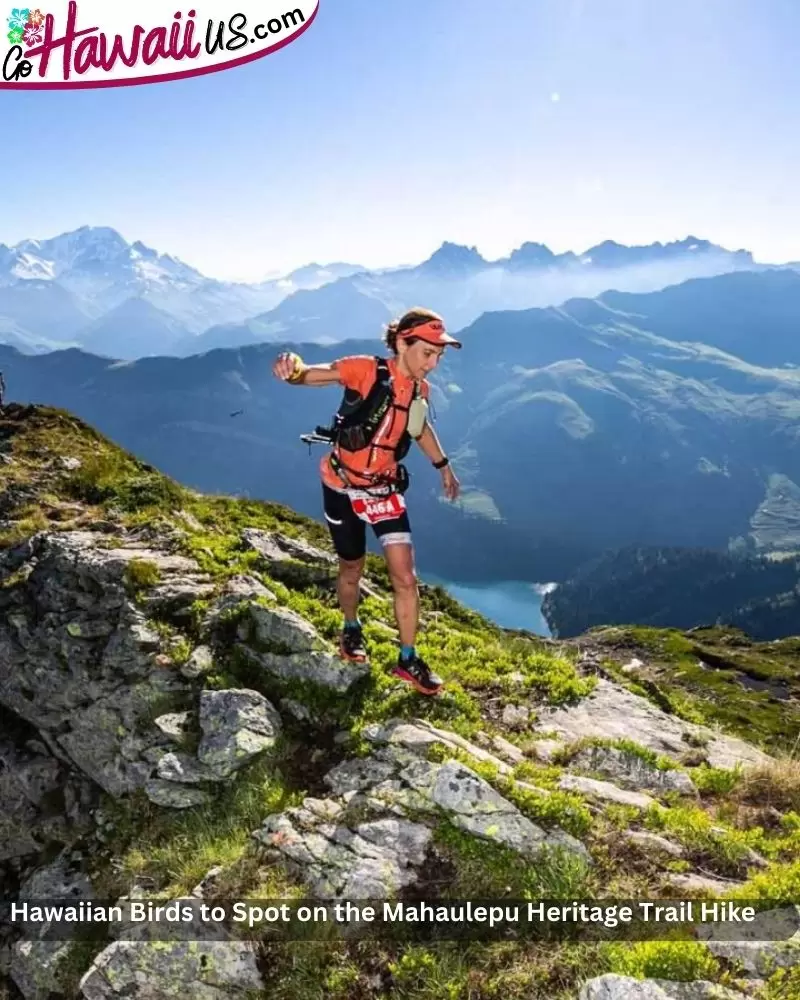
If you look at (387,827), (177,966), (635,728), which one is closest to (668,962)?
(387,827)

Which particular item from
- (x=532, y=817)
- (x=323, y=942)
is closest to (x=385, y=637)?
(x=532, y=817)

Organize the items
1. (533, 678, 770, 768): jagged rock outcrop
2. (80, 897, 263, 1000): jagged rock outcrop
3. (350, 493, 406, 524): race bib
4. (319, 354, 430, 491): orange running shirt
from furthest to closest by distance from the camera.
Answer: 1. (533, 678, 770, 768): jagged rock outcrop
2. (350, 493, 406, 524): race bib
3. (319, 354, 430, 491): orange running shirt
4. (80, 897, 263, 1000): jagged rock outcrop

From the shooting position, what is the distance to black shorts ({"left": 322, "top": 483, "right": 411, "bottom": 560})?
9352 mm

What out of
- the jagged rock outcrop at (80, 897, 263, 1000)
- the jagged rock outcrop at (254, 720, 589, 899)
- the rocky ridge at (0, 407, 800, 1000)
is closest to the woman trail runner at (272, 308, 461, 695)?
the rocky ridge at (0, 407, 800, 1000)

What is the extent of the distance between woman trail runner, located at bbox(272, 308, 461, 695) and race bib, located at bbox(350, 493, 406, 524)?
0.05ft

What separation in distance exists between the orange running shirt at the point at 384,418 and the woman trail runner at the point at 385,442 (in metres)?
0.01

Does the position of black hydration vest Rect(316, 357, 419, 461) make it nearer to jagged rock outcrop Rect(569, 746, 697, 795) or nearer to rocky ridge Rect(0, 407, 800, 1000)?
rocky ridge Rect(0, 407, 800, 1000)

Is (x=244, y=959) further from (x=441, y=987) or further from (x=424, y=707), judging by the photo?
(x=424, y=707)

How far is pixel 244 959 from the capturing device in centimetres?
634

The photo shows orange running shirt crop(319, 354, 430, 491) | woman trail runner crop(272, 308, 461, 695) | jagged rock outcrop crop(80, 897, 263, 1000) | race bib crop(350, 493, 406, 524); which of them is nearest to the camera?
jagged rock outcrop crop(80, 897, 263, 1000)

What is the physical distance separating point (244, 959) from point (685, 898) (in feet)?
14.4

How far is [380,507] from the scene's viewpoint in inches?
367

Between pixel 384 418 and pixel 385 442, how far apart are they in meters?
0.34

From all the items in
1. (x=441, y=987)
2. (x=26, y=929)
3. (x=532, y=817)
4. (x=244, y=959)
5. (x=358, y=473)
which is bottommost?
(x=26, y=929)
